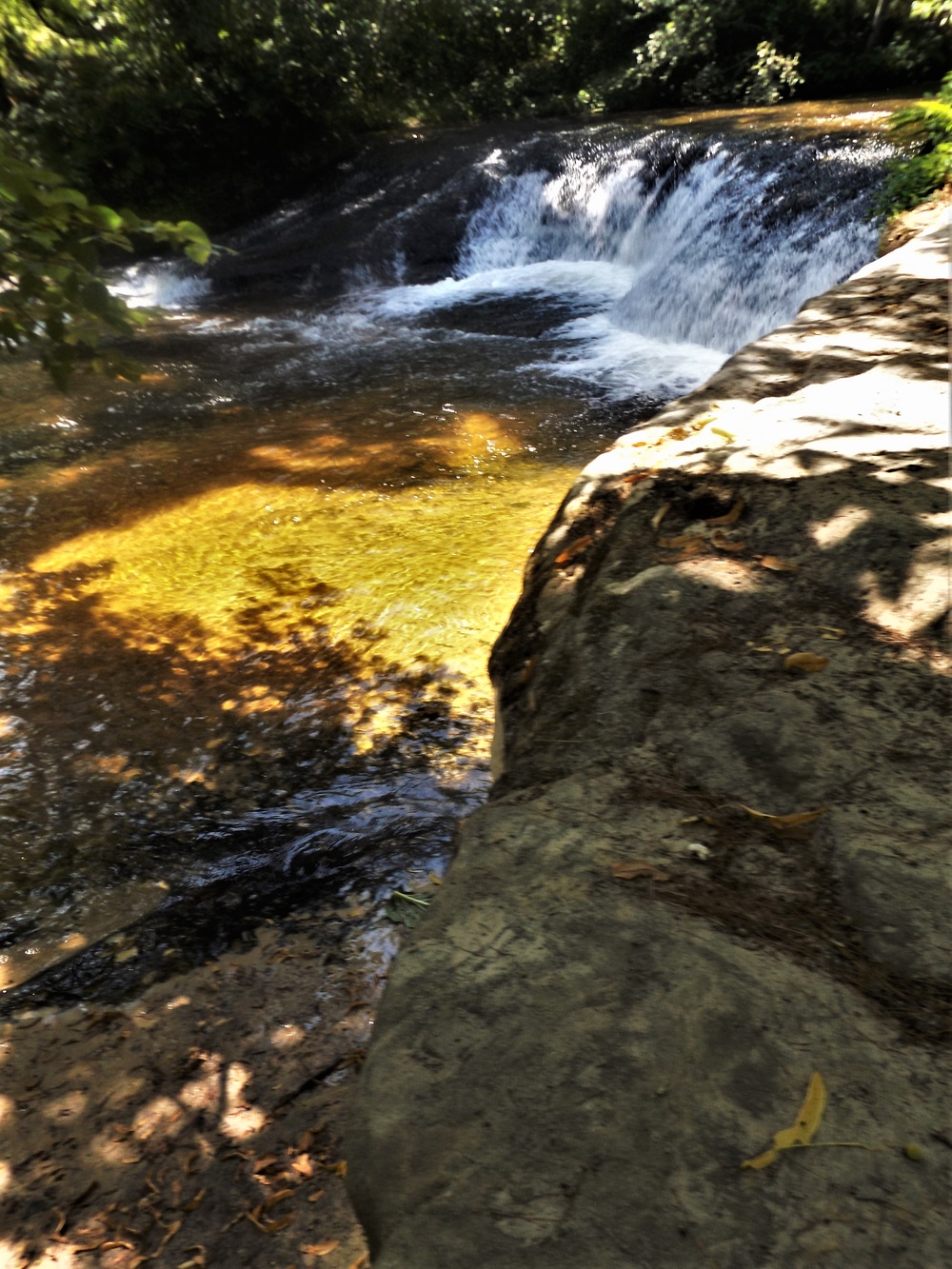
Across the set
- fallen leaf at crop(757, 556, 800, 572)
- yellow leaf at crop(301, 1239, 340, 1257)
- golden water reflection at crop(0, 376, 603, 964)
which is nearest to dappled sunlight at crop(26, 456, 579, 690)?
golden water reflection at crop(0, 376, 603, 964)

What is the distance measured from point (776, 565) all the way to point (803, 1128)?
63.7 inches

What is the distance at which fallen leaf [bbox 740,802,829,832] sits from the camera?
5.66 ft

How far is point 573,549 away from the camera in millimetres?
2969

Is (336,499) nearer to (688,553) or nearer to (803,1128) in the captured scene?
(688,553)

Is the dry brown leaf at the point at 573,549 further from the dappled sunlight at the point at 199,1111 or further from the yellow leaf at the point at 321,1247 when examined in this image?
the yellow leaf at the point at 321,1247

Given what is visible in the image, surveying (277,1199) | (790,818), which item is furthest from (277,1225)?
(790,818)

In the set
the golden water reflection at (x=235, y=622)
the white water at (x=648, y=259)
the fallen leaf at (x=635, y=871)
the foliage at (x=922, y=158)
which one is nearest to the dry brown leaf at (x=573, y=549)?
the golden water reflection at (x=235, y=622)

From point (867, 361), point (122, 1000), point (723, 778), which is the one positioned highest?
point (867, 361)

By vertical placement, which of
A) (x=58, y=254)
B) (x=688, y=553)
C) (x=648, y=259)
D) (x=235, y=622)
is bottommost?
(x=235, y=622)

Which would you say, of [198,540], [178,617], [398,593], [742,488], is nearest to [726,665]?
[742,488]

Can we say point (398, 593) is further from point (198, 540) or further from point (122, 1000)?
point (122, 1000)

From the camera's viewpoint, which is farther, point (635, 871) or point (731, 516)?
point (731, 516)

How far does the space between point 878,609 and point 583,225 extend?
11473 mm

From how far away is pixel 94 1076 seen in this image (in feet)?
8.30
